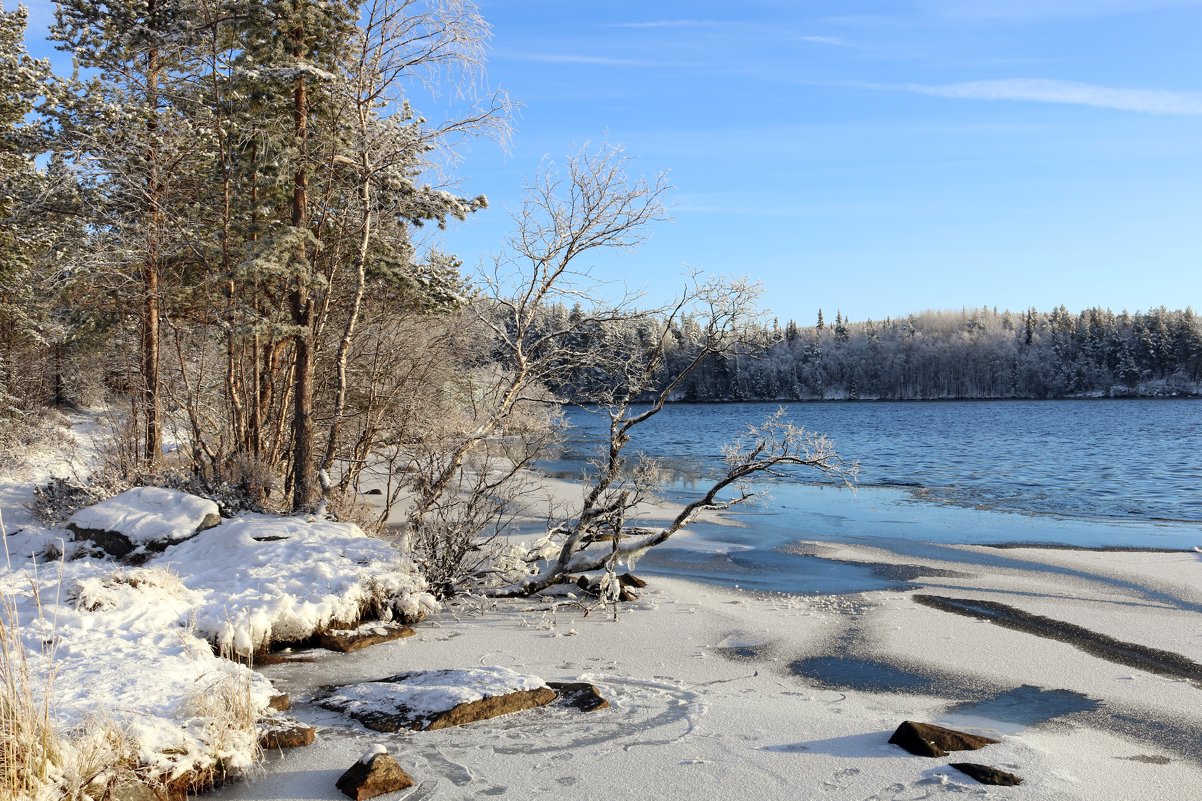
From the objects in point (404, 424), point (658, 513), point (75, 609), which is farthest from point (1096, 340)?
point (75, 609)

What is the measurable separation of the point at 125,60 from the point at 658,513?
44.7 ft

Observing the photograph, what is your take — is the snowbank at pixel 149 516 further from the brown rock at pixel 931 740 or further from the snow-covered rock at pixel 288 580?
the brown rock at pixel 931 740

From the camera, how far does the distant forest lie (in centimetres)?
9212

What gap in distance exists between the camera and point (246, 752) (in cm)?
498

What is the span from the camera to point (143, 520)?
11.0 meters

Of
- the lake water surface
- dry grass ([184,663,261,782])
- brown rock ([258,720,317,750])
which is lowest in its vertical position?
the lake water surface

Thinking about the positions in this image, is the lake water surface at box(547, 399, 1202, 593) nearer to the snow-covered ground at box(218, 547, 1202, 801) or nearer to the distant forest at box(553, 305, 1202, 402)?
the snow-covered ground at box(218, 547, 1202, 801)

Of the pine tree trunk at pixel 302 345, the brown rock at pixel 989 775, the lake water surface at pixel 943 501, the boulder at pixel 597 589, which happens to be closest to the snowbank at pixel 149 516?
the pine tree trunk at pixel 302 345

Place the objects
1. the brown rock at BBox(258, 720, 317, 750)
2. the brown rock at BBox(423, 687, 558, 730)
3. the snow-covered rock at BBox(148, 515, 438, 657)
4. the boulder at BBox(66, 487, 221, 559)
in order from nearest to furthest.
Result: the brown rock at BBox(258, 720, 317, 750), the brown rock at BBox(423, 687, 558, 730), the snow-covered rock at BBox(148, 515, 438, 657), the boulder at BBox(66, 487, 221, 559)

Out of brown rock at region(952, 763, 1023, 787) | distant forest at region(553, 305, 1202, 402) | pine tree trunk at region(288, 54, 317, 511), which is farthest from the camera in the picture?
distant forest at region(553, 305, 1202, 402)

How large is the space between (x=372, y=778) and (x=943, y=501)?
19.1 m

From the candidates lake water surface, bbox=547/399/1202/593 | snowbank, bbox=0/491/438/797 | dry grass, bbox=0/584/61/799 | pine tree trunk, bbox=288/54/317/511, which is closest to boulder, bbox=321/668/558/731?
snowbank, bbox=0/491/438/797

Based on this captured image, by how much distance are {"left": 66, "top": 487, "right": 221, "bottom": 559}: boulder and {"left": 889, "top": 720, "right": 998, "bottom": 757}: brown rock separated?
8958mm

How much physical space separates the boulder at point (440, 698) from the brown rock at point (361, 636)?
1390mm
